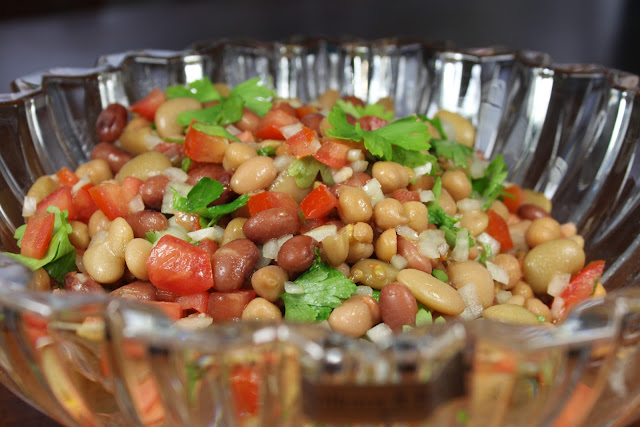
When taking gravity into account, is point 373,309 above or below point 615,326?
below

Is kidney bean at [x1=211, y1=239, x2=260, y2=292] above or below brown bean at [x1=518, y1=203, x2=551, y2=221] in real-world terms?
above

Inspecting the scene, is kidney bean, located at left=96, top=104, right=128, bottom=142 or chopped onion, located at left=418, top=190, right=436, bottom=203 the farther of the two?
kidney bean, located at left=96, top=104, right=128, bottom=142

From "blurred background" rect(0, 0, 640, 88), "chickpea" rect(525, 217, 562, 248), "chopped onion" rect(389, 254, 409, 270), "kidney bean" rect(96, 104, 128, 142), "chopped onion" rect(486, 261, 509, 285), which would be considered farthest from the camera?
"blurred background" rect(0, 0, 640, 88)

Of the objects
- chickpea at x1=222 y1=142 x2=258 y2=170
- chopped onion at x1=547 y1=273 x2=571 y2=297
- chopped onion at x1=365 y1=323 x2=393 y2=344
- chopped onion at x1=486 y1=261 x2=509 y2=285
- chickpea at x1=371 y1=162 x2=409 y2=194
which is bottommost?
chopped onion at x1=547 y1=273 x2=571 y2=297

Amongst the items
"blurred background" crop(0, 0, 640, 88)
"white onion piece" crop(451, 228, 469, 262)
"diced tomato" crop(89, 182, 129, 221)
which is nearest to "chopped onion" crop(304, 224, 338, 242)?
"white onion piece" crop(451, 228, 469, 262)

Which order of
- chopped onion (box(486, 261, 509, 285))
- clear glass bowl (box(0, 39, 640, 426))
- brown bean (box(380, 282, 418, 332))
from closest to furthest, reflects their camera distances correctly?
clear glass bowl (box(0, 39, 640, 426)) → brown bean (box(380, 282, 418, 332)) → chopped onion (box(486, 261, 509, 285))

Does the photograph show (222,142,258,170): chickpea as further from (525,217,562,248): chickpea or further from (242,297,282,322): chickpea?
(525,217,562,248): chickpea

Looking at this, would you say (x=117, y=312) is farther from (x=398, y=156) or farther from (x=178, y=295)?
(x=398, y=156)

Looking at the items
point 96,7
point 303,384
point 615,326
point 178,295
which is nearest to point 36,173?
point 178,295
